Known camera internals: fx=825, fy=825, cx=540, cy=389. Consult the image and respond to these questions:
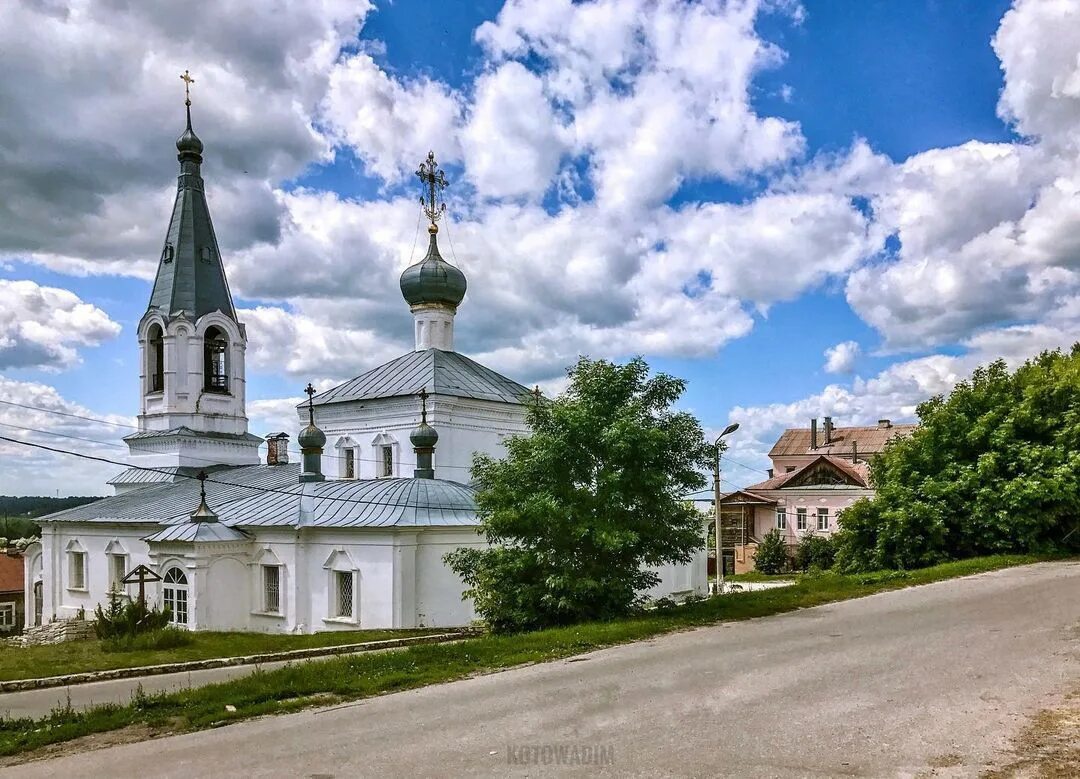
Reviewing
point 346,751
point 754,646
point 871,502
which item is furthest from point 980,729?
point 871,502

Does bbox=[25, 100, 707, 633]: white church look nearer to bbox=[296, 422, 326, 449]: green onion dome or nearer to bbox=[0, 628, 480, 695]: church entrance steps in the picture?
bbox=[296, 422, 326, 449]: green onion dome

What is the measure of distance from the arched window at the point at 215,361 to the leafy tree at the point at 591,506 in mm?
21636

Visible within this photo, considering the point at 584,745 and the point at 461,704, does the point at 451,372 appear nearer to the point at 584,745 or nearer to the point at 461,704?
the point at 461,704

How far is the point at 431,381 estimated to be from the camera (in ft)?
81.8

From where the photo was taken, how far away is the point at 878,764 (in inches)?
237

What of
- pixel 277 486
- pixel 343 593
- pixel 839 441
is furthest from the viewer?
pixel 839 441

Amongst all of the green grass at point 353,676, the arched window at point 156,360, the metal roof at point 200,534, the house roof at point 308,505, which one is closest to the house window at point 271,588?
the metal roof at point 200,534

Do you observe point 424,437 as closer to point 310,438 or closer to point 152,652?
point 310,438

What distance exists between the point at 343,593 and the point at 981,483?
15.6 meters

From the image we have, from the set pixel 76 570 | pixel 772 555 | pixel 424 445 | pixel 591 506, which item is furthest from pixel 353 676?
pixel 772 555

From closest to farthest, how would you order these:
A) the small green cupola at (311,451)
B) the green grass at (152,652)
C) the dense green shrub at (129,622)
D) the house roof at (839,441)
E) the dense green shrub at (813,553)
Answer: the green grass at (152,652) → the dense green shrub at (129,622) → the small green cupola at (311,451) → the dense green shrub at (813,553) → the house roof at (839,441)

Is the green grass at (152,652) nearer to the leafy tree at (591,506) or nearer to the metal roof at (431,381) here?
the leafy tree at (591,506)

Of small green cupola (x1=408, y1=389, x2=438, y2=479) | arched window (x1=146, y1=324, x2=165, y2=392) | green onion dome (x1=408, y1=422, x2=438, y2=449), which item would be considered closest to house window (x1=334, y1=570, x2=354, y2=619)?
small green cupola (x1=408, y1=389, x2=438, y2=479)

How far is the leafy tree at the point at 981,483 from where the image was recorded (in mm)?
18984
